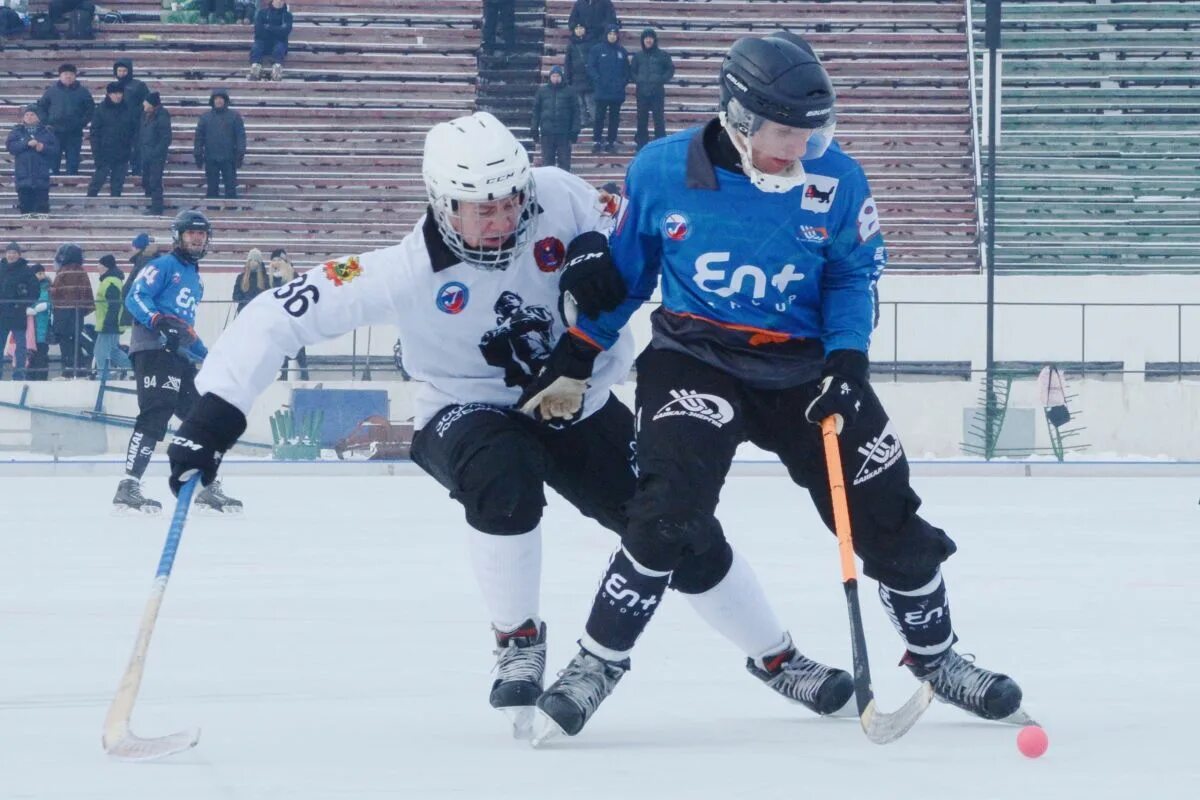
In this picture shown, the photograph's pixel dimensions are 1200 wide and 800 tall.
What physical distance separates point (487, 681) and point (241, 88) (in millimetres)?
17052

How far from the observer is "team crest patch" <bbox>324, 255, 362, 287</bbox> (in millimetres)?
3820

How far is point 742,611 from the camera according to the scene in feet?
13.1

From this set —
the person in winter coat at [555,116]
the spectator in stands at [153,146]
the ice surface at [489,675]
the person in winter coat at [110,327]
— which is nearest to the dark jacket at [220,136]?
the spectator in stands at [153,146]

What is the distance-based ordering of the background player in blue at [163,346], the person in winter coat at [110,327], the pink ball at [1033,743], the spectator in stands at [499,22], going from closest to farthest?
the pink ball at [1033,743]
the background player in blue at [163,346]
the person in winter coat at [110,327]
the spectator in stands at [499,22]

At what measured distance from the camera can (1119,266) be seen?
19266 mm

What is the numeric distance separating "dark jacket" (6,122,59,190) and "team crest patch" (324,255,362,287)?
49.0 feet

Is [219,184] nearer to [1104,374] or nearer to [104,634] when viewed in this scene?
[1104,374]

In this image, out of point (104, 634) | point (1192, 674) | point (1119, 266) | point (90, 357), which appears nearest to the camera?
point (1192, 674)

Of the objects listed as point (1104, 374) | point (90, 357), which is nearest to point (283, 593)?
point (90, 357)

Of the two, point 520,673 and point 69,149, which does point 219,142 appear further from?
point 520,673

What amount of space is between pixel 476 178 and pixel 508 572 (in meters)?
0.81

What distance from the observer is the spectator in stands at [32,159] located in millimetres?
17969

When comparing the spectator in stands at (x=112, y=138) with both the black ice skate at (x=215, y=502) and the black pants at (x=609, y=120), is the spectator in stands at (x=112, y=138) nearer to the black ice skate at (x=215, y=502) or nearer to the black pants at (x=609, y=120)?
the black pants at (x=609, y=120)

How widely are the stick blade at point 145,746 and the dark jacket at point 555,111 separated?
1534cm
